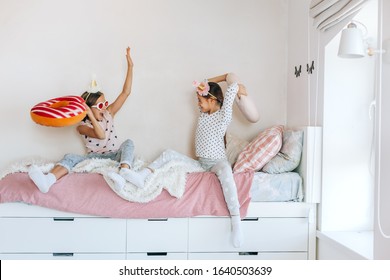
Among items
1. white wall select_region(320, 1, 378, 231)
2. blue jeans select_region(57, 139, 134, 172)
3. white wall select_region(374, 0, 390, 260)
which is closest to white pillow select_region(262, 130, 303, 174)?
white wall select_region(320, 1, 378, 231)

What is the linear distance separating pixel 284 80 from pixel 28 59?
5.76 feet

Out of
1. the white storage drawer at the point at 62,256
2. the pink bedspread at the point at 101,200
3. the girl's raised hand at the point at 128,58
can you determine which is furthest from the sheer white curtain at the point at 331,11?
the white storage drawer at the point at 62,256

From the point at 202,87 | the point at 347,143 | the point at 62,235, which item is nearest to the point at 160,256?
the point at 62,235

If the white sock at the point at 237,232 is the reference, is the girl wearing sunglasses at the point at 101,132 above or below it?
above

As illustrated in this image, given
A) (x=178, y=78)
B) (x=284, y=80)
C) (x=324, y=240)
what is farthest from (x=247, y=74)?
(x=324, y=240)

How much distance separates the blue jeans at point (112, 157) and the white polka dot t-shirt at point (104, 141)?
50 millimetres

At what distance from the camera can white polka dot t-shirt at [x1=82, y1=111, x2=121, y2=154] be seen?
273cm

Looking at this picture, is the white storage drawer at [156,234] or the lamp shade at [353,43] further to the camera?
the white storage drawer at [156,234]

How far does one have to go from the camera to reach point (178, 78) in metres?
2.91

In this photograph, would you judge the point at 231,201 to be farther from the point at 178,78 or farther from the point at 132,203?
the point at 178,78

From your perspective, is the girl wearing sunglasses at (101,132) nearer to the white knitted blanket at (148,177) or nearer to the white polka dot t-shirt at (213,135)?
the white knitted blanket at (148,177)

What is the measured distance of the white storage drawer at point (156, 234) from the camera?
2309 millimetres

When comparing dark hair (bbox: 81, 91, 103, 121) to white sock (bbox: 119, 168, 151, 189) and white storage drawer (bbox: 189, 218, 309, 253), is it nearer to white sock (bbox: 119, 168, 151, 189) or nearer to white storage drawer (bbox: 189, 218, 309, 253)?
white sock (bbox: 119, 168, 151, 189)

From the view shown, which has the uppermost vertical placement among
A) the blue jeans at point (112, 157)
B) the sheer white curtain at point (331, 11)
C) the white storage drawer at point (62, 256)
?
the sheer white curtain at point (331, 11)
